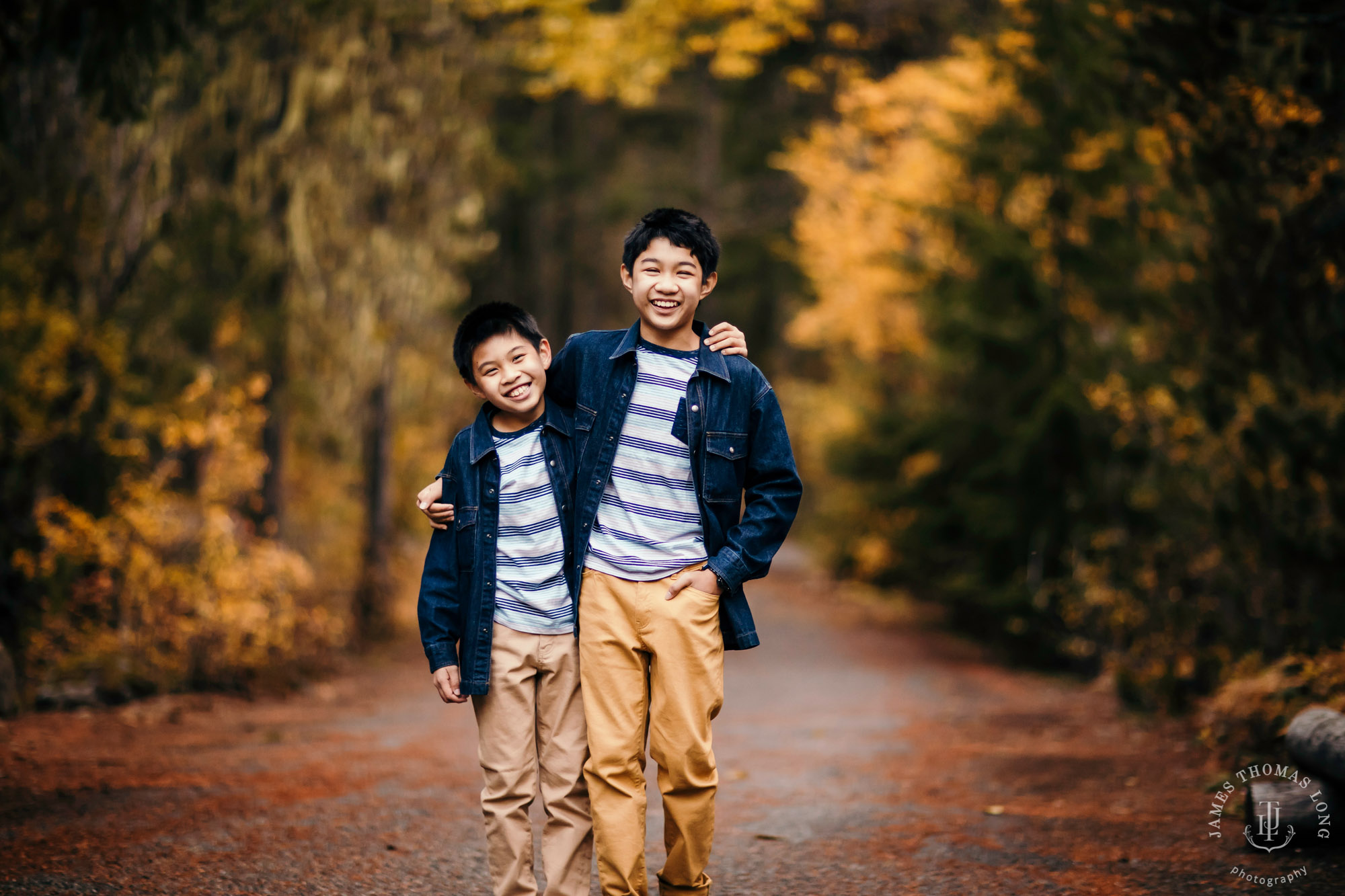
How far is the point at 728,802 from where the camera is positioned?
18.3ft

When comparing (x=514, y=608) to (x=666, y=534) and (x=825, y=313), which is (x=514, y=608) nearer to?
(x=666, y=534)

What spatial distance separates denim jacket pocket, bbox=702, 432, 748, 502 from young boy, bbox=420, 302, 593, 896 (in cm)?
41

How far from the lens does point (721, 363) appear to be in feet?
11.7

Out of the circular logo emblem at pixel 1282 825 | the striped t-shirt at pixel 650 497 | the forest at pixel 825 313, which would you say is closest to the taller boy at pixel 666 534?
the striped t-shirt at pixel 650 497

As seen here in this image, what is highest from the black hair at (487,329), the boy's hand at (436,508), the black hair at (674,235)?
the black hair at (674,235)

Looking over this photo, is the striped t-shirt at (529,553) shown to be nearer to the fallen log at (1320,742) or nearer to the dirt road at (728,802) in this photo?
the dirt road at (728,802)

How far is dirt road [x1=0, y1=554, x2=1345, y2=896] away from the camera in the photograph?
161 inches

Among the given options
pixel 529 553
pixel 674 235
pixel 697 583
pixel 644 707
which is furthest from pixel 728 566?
pixel 674 235

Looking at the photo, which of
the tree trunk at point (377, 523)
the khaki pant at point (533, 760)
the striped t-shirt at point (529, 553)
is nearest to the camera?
the khaki pant at point (533, 760)

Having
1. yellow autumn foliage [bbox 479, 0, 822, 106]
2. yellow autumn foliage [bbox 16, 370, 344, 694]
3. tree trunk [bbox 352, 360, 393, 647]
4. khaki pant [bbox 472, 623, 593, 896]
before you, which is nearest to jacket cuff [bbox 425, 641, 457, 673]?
khaki pant [bbox 472, 623, 593, 896]

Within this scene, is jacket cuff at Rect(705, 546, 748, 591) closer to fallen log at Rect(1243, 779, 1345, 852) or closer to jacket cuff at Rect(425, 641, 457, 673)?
jacket cuff at Rect(425, 641, 457, 673)

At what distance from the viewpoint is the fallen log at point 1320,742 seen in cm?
420

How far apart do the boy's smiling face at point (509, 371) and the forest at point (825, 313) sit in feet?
11.8

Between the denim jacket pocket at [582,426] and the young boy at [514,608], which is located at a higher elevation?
the denim jacket pocket at [582,426]
